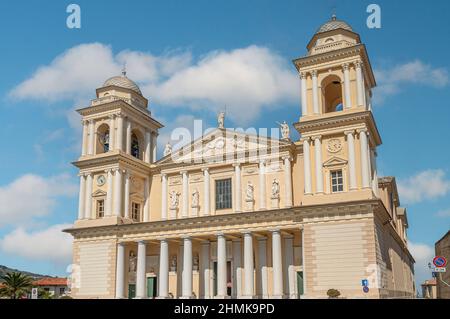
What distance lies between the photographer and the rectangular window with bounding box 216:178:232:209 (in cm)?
4244

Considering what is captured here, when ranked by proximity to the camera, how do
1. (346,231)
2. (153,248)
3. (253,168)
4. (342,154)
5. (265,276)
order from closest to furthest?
(346,231)
(342,154)
(265,276)
(253,168)
(153,248)

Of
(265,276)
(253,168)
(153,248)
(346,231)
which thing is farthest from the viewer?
(153,248)

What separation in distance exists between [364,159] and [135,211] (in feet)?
70.3

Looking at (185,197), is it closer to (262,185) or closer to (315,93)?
(262,185)

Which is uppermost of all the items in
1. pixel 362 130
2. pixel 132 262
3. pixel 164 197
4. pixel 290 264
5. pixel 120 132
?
pixel 120 132

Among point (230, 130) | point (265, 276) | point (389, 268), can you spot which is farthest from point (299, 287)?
point (230, 130)

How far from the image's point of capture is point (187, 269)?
39.9m

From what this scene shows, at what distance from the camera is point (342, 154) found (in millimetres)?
36188

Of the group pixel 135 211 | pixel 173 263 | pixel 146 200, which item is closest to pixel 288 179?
pixel 173 263

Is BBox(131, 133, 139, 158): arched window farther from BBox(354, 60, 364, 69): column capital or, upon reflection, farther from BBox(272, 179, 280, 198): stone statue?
BBox(354, 60, 364, 69): column capital

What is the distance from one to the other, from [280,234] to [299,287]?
4.36 meters

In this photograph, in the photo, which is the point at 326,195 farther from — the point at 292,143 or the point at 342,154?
the point at 292,143

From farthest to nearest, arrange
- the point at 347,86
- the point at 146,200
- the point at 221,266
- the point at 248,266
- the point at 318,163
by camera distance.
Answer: the point at 146,200
the point at 221,266
the point at 248,266
the point at 347,86
the point at 318,163

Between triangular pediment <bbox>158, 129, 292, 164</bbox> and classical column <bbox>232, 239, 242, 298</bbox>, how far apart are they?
24.3ft
